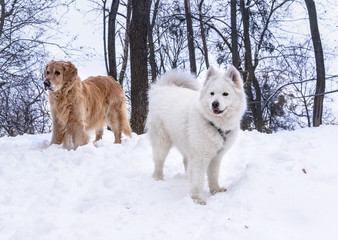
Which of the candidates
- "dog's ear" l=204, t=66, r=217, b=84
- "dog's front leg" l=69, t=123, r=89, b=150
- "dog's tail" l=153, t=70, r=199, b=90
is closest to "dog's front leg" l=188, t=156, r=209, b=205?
"dog's ear" l=204, t=66, r=217, b=84

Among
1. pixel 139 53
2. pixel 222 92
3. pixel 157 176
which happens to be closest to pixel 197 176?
pixel 157 176

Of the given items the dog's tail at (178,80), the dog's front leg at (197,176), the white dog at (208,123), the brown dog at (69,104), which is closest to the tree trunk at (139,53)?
the brown dog at (69,104)

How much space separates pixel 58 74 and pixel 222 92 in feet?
11.7

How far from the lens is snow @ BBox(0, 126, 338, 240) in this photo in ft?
9.46

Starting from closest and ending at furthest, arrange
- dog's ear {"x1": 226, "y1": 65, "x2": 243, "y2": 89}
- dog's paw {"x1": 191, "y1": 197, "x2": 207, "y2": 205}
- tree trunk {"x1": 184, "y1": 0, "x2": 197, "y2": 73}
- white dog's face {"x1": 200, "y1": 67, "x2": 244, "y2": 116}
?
dog's paw {"x1": 191, "y1": 197, "x2": 207, "y2": 205}, white dog's face {"x1": 200, "y1": 67, "x2": 244, "y2": 116}, dog's ear {"x1": 226, "y1": 65, "x2": 243, "y2": 89}, tree trunk {"x1": 184, "y1": 0, "x2": 197, "y2": 73}

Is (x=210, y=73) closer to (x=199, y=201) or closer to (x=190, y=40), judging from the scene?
(x=199, y=201)

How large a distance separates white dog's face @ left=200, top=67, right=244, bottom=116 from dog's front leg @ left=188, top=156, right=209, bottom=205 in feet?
1.97

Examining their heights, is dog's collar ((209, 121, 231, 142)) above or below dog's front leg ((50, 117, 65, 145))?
above

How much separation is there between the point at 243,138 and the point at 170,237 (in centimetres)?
407

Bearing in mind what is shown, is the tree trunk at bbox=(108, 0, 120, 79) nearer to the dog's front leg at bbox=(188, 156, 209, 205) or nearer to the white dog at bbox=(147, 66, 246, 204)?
the white dog at bbox=(147, 66, 246, 204)

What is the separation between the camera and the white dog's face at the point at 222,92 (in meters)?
3.85

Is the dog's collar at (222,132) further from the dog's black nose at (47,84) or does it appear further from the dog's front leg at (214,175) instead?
the dog's black nose at (47,84)

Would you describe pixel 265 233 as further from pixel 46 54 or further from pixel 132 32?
pixel 46 54

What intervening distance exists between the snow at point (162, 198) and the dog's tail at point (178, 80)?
4.38ft
